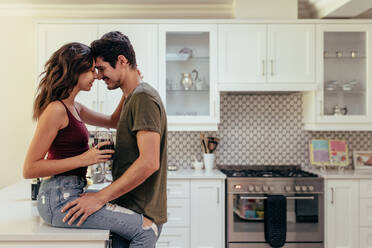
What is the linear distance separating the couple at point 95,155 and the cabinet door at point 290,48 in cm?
217

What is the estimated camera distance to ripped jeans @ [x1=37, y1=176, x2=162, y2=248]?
1492 mm

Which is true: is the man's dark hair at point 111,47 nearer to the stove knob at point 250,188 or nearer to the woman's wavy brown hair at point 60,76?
the woman's wavy brown hair at point 60,76

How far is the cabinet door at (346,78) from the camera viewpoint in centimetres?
354

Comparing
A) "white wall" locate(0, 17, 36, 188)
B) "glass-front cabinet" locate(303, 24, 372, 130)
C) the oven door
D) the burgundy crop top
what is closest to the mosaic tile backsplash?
"glass-front cabinet" locate(303, 24, 372, 130)

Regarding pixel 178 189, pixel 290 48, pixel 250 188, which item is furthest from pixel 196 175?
pixel 290 48

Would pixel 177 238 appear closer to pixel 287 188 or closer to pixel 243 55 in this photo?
pixel 287 188

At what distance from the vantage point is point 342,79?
11.8 feet

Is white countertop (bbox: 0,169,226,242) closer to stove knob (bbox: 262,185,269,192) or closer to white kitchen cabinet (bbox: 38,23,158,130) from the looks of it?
white kitchen cabinet (bbox: 38,23,158,130)

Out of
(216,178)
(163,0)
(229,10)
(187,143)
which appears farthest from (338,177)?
(163,0)

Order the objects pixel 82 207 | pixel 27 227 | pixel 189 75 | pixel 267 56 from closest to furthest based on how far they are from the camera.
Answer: pixel 82 207, pixel 27 227, pixel 267 56, pixel 189 75

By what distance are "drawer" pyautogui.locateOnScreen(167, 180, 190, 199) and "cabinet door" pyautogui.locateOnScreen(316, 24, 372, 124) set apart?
1415 mm

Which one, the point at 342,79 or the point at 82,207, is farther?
the point at 342,79

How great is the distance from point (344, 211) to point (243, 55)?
1.69 meters

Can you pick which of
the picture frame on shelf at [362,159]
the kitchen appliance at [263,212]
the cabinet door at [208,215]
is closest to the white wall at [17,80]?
the cabinet door at [208,215]
